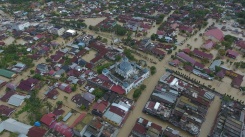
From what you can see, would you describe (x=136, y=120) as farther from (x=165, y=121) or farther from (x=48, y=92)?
(x=48, y=92)

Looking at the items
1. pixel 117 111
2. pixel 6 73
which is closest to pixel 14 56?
pixel 6 73

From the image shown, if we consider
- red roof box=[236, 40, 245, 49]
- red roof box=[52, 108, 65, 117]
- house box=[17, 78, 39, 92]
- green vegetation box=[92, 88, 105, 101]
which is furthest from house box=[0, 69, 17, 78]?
red roof box=[236, 40, 245, 49]

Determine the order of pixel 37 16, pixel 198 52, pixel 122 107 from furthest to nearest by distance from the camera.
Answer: pixel 37 16 < pixel 198 52 < pixel 122 107

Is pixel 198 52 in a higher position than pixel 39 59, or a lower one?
higher

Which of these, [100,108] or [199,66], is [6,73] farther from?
[199,66]

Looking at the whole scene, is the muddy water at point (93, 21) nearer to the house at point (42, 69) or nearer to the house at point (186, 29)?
the house at point (186, 29)

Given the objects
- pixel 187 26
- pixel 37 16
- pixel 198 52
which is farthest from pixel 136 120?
pixel 37 16
